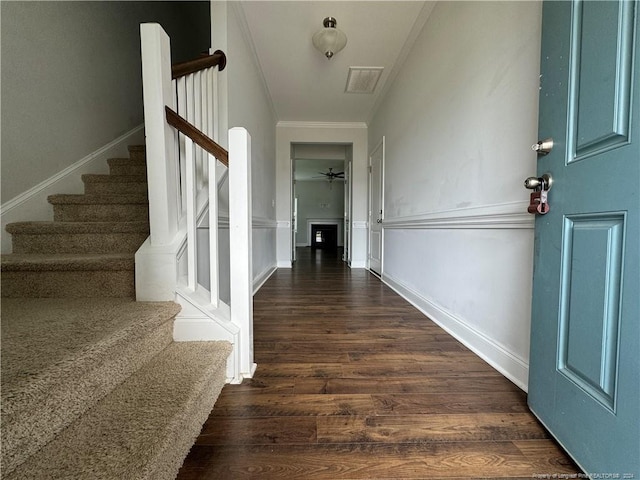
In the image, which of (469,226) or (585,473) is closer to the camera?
(585,473)

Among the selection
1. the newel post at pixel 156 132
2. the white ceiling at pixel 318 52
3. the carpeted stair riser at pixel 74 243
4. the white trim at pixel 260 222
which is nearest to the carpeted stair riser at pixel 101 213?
the carpeted stair riser at pixel 74 243

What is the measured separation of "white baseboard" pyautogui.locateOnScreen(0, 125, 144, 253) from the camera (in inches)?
61.1

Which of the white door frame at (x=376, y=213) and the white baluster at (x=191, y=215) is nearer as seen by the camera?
the white baluster at (x=191, y=215)

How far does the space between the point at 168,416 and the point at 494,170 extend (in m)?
1.66

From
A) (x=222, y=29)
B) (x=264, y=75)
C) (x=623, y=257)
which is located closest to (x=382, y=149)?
(x=264, y=75)

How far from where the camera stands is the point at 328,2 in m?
2.11

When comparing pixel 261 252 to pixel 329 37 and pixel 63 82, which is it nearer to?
pixel 63 82

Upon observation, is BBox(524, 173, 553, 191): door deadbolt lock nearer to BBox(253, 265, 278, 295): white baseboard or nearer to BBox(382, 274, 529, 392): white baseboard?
BBox(382, 274, 529, 392): white baseboard

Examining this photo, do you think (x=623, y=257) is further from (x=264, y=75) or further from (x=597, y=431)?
(x=264, y=75)

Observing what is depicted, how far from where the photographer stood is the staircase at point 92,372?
549 mm

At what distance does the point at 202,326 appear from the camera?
1.15 m

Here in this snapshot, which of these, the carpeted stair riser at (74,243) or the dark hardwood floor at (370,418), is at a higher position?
the carpeted stair riser at (74,243)

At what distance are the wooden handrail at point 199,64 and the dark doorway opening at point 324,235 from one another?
906 cm

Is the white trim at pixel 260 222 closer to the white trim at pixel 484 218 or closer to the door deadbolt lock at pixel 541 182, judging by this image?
the white trim at pixel 484 218
